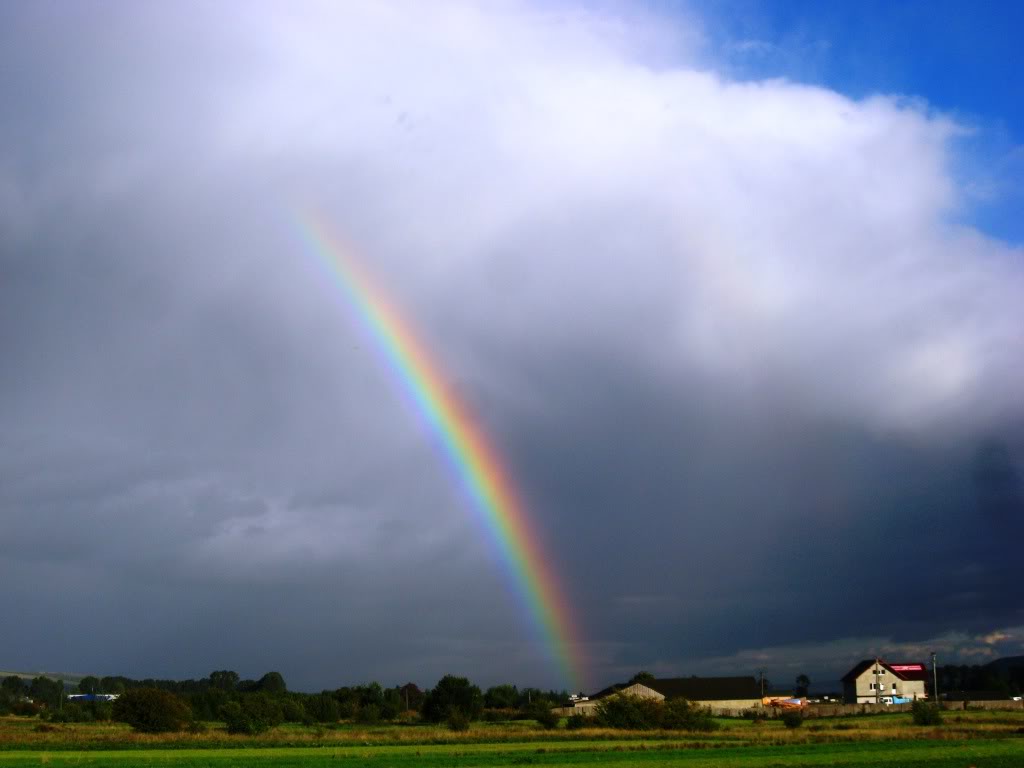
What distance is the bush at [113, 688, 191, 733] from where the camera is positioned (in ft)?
300

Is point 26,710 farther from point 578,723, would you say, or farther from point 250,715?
point 578,723

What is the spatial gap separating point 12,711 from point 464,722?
143165 millimetres

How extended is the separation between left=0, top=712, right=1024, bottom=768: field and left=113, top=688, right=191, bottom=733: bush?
7738 mm

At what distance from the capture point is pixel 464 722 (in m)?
89.6

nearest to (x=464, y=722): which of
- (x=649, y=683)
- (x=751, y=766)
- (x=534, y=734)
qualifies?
(x=534, y=734)

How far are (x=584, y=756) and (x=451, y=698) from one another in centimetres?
7586

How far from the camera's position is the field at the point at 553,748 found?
49562mm

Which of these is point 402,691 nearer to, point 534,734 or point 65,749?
point 534,734

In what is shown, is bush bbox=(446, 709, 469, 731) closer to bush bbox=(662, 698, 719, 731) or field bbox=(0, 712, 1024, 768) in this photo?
field bbox=(0, 712, 1024, 768)

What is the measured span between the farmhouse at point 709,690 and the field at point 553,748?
78.7 meters

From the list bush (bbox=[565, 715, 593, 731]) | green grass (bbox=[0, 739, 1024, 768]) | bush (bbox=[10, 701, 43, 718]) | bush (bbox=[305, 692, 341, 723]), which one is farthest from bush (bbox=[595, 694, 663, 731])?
bush (bbox=[10, 701, 43, 718])

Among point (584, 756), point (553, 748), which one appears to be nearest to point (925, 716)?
point (553, 748)

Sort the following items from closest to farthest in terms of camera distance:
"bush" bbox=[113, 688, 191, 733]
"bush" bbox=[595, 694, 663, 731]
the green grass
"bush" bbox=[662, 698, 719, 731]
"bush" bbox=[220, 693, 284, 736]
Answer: the green grass
"bush" bbox=[220, 693, 284, 736]
"bush" bbox=[662, 698, 719, 731]
"bush" bbox=[595, 694, 663, 731]
"bush" bbox=[113, 688, 191, 733]

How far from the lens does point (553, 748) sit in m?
63.1
